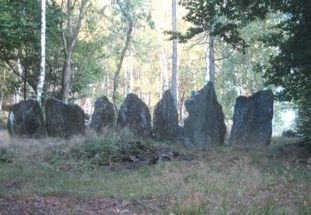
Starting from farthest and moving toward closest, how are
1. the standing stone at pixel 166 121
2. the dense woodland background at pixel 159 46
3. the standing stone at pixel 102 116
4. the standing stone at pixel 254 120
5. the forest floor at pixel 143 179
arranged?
the standing stone at pixel 102 116, the standing stone at pixel 166 121, the standing stone at pixel 254 120, the dense woodland background at pixel 159 46, the forest floor at pixel 143 179

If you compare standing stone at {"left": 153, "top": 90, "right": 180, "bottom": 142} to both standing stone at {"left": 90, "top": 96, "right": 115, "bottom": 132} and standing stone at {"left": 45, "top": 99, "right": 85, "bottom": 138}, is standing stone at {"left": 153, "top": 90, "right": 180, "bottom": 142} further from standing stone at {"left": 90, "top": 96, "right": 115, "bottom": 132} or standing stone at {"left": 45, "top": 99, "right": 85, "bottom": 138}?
standing stone at {"left": 45, "top": 99, "right": 85, "bottom": 138}

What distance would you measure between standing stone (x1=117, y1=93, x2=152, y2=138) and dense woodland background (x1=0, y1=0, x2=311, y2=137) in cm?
307

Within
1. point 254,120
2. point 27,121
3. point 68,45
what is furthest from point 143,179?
point 68,45

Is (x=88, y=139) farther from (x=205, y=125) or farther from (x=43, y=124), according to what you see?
(x=205, y=125)

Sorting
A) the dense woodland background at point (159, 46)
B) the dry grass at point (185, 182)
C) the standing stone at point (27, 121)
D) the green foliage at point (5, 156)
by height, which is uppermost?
the dense woodland background at point (159, 46)

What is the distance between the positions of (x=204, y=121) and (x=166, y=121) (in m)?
1.75

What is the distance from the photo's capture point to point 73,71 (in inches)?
1024

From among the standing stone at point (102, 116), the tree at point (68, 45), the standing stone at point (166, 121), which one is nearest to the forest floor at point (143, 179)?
the standing stone at point (166, 121)

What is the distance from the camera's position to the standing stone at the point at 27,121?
50.5ft

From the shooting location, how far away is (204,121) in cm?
1594

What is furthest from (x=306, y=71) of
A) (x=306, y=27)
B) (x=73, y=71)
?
(x=73, y=71)

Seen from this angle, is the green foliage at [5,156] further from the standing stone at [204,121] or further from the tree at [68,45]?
the tree at [68,45]

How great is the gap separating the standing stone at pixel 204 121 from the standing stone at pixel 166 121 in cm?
72

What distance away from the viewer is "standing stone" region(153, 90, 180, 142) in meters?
16.5
